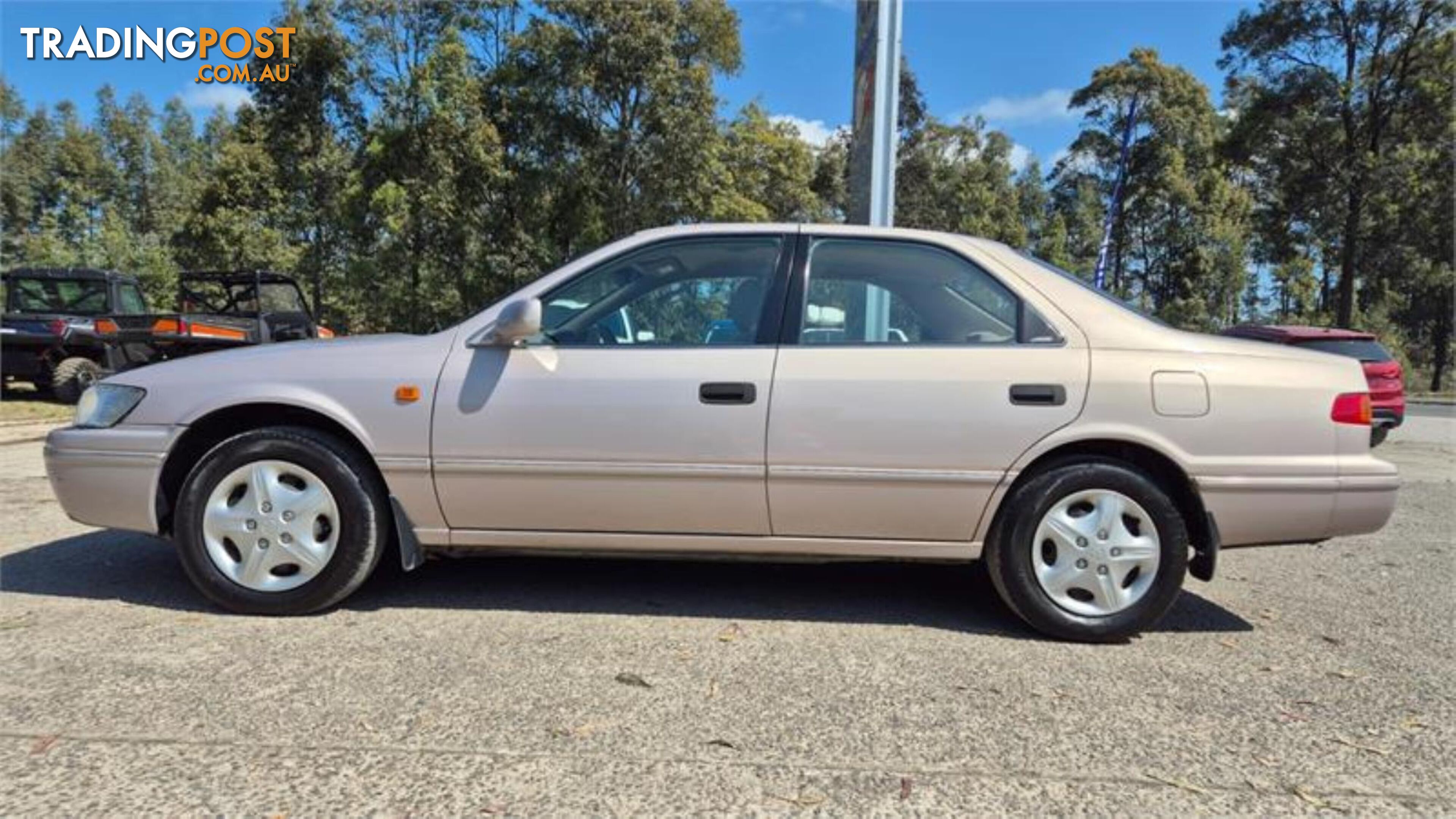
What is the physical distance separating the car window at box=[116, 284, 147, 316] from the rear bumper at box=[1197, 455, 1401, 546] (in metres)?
14.4

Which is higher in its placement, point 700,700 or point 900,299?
point 900,299

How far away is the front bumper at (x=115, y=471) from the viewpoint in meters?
3.51

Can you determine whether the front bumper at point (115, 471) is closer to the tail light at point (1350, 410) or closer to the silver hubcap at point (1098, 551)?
the silver hubcap at point (1098, 551)

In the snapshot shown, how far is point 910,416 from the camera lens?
3.30 metres

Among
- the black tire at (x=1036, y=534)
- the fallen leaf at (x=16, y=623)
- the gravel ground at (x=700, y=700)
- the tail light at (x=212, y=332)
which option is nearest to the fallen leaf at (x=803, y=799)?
the gravel ground at (x=700, y=700)

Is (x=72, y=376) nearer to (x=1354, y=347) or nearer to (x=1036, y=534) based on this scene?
(x=1036, y=534)

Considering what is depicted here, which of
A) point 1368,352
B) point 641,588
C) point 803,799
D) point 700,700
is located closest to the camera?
point 803,799

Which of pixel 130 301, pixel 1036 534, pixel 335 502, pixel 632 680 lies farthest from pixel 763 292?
pixel 130 301

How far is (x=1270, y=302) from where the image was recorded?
46.5 meters

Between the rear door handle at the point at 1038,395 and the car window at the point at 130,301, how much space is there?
1384 cm

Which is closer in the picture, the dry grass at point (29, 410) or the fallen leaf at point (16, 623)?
the fallen leaf at point (16, 623)

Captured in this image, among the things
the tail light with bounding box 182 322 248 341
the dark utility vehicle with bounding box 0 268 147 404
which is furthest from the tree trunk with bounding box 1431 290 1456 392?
the dark utility vehicle with bounding box 0 268 147 404

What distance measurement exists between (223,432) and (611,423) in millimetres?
1667

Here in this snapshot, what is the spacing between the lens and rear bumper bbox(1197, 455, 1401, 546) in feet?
10.8
